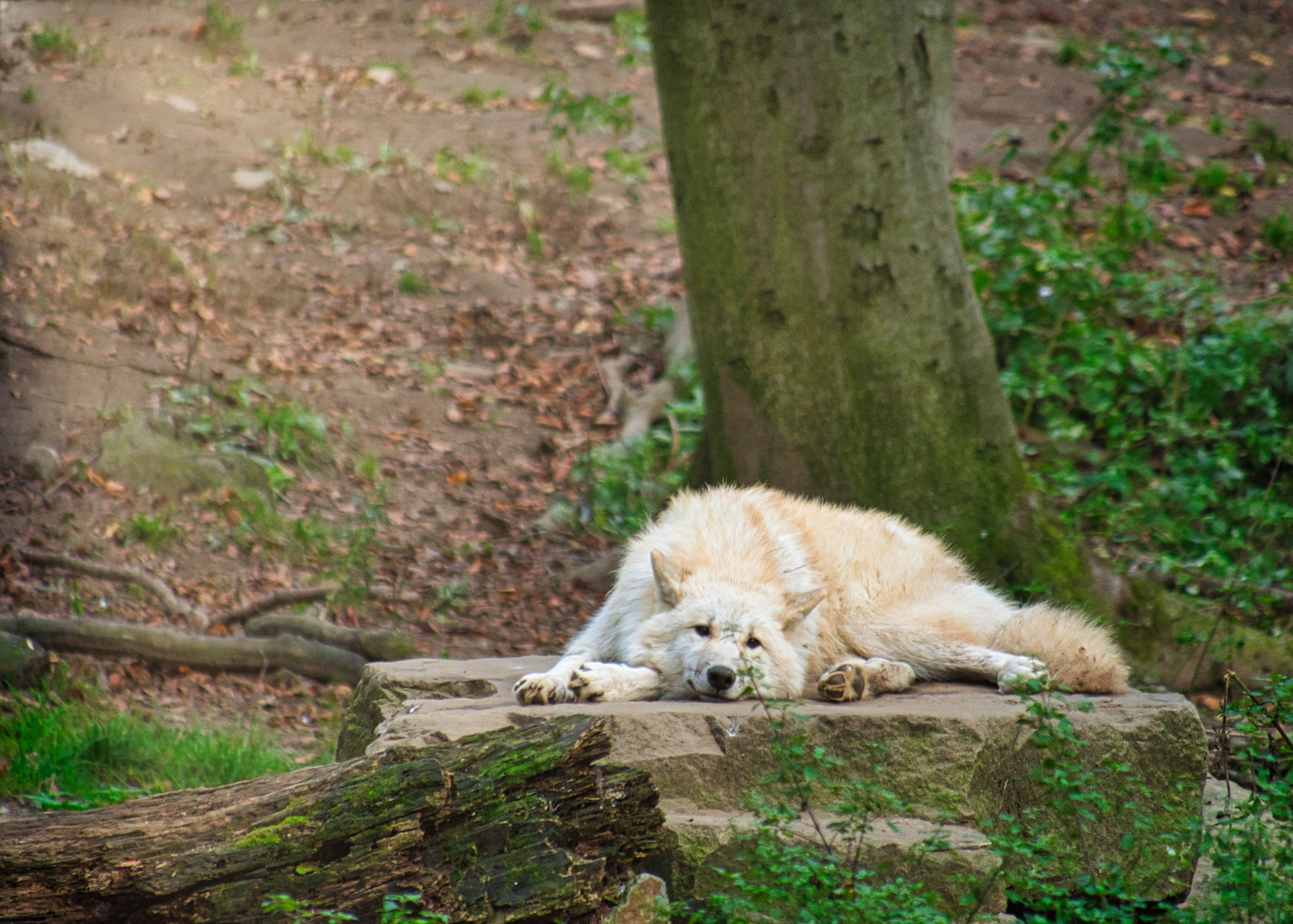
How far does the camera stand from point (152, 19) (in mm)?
12414

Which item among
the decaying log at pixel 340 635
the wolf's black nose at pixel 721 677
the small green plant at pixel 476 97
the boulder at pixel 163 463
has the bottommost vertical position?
the decaying log at pixel 340 635

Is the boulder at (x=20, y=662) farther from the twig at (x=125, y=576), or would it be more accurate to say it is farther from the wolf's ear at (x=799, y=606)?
the wolf's ear at (x=799, y=606)

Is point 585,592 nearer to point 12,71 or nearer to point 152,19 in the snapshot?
point 12,71

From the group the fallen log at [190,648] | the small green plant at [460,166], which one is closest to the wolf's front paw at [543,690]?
the fallen log at [190,648]

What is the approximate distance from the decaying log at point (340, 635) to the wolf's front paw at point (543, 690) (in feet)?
8.56

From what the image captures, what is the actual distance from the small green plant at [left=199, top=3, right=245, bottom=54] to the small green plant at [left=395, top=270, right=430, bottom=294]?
427 cm

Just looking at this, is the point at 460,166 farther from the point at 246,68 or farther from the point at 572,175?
the point at 246,68

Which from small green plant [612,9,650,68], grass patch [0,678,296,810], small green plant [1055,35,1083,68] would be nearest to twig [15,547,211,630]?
grass patch [0,678,296,810]

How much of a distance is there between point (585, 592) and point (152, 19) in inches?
367

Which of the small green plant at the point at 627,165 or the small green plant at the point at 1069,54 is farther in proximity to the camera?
the small green plant at the point at 1069,54

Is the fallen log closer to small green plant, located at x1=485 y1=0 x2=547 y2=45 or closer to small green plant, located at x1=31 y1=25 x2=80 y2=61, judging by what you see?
small green plant, located at x1=31 y1=25 x2=80 y2=61

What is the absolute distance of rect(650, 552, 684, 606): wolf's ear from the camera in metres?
4.35

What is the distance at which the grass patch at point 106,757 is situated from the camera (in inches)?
197

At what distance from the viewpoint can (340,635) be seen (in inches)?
260
